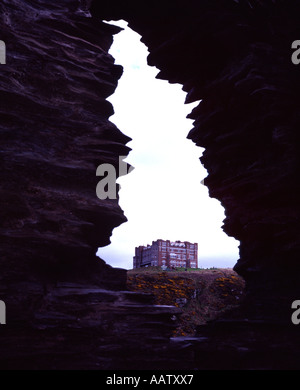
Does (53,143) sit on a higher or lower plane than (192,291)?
higher

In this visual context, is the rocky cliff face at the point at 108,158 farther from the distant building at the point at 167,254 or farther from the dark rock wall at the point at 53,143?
the distant building at the point at 167,254

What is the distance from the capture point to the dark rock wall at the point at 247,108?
10.9 m

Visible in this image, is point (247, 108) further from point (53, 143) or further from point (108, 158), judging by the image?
point (53, 143)

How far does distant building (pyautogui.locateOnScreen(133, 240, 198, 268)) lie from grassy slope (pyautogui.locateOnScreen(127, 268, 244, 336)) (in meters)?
22.3

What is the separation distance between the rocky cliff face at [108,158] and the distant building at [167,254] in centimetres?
3024

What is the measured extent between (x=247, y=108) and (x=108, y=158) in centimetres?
556

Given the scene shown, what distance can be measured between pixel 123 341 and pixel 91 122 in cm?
633

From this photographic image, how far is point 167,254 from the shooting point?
4388 cm

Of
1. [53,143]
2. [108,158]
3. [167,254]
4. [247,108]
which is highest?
[247,108]

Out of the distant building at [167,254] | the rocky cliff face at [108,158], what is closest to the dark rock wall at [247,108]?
the rocky cliff face at [108,158]

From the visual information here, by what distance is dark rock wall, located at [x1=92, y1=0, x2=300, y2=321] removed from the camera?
35.9ft

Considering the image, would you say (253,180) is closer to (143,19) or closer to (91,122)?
(91,122)

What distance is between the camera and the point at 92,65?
11109 millimetres

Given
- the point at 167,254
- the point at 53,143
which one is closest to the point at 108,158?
the point at 53,143
